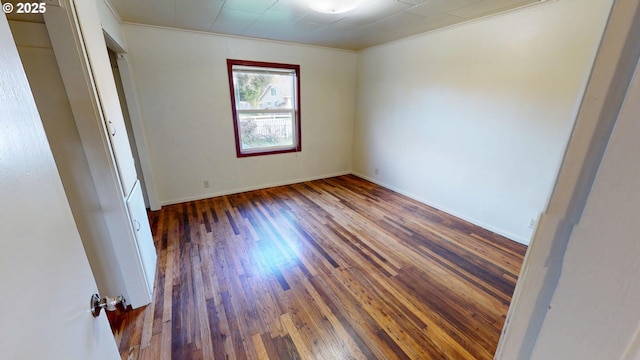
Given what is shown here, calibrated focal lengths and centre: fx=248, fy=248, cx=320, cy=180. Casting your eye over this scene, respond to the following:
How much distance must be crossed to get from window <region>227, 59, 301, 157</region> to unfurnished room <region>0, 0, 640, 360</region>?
0.03 meters

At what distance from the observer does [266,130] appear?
4164 millimetres

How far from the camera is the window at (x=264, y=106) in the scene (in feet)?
12.2

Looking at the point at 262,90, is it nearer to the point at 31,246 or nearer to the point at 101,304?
the point at 101,304

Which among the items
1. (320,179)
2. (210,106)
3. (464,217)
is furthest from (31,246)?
(320,179)

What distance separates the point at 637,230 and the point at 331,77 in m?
4.53

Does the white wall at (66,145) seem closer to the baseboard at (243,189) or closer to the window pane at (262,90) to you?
the baseboard at (243,189)

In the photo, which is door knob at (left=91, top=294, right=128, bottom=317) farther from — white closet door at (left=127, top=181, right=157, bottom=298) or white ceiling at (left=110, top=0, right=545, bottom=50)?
white ceiling at (left=110, top=0, right=545, bottom=50)

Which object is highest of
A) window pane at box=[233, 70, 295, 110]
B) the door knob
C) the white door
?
window pane at box=[233, 70, 295, 110]

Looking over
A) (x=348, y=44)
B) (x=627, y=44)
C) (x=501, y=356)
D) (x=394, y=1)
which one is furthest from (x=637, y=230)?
(x=348, y=44)

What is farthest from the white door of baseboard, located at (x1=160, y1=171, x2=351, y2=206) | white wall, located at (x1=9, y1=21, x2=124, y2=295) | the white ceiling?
baseboard, located at (x1=160, y1=171, x2=351, y2=206)

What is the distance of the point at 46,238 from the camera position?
0.54 metres

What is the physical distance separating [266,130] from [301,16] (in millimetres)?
1880

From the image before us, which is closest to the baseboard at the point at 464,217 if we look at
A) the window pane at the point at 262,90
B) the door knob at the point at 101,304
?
the window pane at the point at 262,90

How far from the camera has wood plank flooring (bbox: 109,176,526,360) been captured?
61.1 inches
